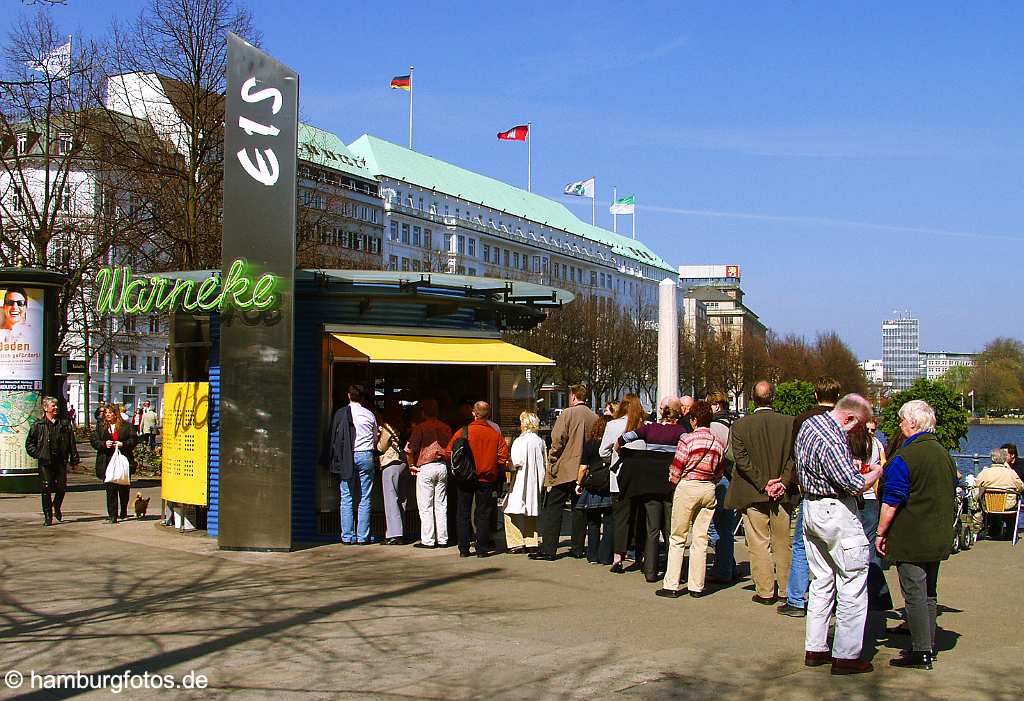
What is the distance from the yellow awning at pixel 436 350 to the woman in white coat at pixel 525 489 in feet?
3.80

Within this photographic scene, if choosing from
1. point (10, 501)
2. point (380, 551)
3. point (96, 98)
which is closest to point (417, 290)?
point (380, 551)

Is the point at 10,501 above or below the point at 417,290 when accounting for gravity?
below

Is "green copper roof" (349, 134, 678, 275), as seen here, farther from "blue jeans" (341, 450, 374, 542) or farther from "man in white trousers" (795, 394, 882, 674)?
"man in white trousers" (795, 394, 882, 674)

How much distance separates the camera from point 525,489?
13.2 meters

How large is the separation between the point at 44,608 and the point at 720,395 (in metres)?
7.21

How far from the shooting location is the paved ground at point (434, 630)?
7.10 meters

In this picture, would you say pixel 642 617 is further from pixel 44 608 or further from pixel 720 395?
pixel 44 608

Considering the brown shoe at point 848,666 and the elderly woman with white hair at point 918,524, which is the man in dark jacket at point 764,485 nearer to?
the elderly woman with white hair at point 918,524

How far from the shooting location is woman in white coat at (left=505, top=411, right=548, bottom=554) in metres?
13.1

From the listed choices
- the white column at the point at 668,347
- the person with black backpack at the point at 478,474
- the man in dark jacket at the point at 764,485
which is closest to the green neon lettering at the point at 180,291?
the person with black backpack at the point at 478,474

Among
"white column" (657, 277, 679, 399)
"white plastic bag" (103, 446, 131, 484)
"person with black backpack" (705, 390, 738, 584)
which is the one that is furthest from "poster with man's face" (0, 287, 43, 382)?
"person with black backpack" (705, 390, 738, 584)

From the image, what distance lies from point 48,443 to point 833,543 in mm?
11560

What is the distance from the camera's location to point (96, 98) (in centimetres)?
3095

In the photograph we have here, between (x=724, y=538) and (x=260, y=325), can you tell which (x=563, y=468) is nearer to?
(x=724, y=538)
